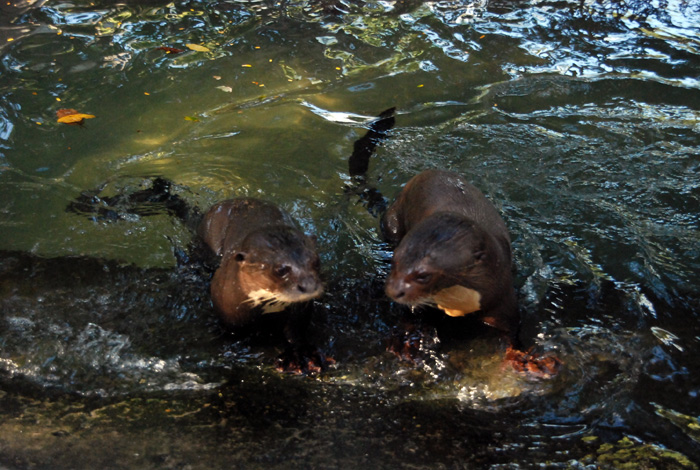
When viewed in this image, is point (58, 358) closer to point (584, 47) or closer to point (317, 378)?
point (317, 378)

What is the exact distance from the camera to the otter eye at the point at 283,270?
2879 mm

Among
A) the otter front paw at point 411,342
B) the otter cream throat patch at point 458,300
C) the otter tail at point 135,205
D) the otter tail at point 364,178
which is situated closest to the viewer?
the otter cream throat patch at point 458,300

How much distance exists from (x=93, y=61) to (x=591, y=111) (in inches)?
188

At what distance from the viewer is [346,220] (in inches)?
178

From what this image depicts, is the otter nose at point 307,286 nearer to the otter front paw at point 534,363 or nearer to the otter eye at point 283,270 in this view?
the otter eye at point 283,270

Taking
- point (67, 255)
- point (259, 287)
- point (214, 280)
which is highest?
point (259, 287)

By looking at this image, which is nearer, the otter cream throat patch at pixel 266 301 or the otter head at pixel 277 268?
the otter head at pixel 277 268

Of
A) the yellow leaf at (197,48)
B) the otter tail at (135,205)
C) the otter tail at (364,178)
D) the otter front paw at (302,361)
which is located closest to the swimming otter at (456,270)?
the otter front paw at (302,361)

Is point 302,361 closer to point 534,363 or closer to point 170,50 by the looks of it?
point 534,363

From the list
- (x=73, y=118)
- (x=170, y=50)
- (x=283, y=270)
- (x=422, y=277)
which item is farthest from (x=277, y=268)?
(x=170, y=50)

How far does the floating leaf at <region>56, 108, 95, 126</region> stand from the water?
8cm

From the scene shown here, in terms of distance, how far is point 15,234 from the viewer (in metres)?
4.30

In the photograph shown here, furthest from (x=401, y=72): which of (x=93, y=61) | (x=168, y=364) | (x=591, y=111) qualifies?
(x=168, y=364)

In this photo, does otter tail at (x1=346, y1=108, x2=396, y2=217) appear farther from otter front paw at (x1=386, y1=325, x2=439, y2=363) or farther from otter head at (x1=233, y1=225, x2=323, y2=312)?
otter head at (x1=233, y1=225, x2=323, y2=312)
